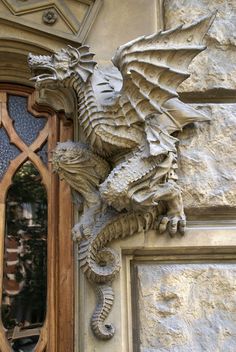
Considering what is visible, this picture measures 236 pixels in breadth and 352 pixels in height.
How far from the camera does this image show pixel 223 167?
4.68 feet

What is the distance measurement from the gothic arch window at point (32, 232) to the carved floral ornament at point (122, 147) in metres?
0.19

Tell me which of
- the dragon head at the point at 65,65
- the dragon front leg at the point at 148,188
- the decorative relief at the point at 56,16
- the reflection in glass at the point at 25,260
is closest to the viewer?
the dragon front leg at the point at 148,188

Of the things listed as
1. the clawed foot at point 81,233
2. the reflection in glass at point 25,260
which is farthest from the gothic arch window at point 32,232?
the clawed foot at point 81,233

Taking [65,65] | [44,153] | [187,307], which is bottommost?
[187,307]

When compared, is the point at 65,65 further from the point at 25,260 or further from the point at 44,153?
the point at 25,260

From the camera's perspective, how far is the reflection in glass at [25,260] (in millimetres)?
1479

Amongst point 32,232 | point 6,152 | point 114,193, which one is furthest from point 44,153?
point 114,193

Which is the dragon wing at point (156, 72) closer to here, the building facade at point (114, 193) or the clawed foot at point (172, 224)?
the building facade at point (114, 193)

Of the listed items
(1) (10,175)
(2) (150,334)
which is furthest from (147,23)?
(2) (150,334)

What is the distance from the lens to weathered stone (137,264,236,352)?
50.8 inches

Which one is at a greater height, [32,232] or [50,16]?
[50,16]

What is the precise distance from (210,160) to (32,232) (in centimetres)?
60

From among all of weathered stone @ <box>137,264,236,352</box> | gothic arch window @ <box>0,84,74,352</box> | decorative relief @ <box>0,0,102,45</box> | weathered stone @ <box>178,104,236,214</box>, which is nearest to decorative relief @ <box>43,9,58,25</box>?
decorative relief @ <box>0,0,102,45</box>

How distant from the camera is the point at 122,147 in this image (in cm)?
134
